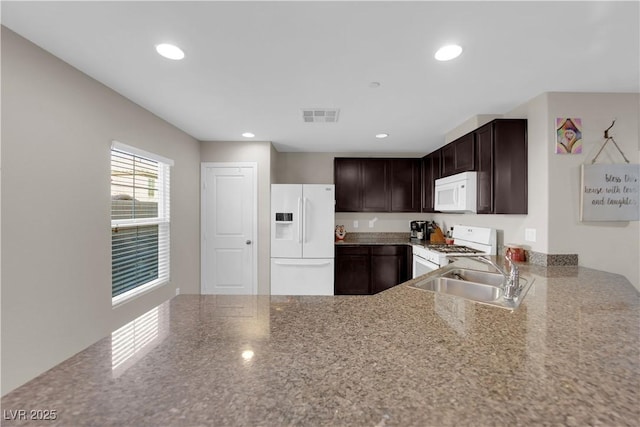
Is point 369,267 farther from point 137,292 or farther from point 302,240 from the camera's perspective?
point 137,292

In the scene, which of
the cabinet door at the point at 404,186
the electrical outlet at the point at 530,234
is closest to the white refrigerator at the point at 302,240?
the cabinet door at the point at 404,186

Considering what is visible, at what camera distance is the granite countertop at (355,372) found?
561mm

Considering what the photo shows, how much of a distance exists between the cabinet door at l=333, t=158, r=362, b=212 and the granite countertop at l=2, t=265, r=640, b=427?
334 centimetres

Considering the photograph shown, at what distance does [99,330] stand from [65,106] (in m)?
1.63

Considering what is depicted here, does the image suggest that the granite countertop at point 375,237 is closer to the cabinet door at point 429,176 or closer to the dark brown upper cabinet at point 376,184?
the dark brown upper cabinet at point 376,184

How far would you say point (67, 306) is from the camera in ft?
5.91

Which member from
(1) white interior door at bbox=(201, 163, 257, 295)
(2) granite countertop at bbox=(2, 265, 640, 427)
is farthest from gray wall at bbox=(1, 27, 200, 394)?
(1) white interior door at bbox=(201, 163, 257, 295)

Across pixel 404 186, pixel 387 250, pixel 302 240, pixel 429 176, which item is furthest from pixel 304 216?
pixel 429 176

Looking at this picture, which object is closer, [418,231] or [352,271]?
[352,271]

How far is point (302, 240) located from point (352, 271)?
0.91m

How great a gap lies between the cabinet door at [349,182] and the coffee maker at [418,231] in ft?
3.14

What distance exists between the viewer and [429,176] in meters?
3.96

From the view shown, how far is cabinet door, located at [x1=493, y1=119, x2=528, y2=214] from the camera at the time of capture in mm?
2385

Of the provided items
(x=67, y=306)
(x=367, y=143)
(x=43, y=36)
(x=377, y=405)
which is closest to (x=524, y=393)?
(x=377, y=405)
